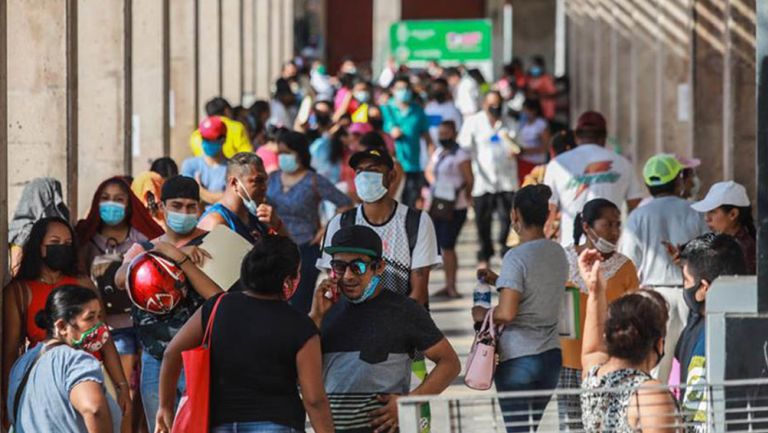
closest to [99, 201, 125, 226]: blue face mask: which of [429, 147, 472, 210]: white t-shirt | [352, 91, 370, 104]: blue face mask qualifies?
[429, 147, 472, 210]: white t-shirt

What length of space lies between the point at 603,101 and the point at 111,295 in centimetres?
2570

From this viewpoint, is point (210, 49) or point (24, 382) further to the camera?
point (210, 49)

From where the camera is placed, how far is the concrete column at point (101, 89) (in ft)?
52.6

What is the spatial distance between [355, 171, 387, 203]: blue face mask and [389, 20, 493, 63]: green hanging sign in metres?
34.6

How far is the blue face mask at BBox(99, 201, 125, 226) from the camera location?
10.3 m

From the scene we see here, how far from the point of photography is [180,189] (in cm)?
920

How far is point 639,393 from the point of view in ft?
20.6

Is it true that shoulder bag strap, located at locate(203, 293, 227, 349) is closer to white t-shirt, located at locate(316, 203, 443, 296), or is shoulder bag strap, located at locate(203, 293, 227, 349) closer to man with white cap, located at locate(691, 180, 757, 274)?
white t-shirt, located at locate(316, 203, 443, 296)

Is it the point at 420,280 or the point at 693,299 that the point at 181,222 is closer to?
the point at 420,280

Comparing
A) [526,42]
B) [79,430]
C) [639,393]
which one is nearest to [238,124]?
[79,430]

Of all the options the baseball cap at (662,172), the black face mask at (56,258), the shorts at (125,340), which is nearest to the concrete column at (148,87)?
the baseball cap at (662,172)

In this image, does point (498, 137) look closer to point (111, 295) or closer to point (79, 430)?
point (111, 295)

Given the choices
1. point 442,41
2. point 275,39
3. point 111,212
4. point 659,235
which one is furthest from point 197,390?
point 442,41

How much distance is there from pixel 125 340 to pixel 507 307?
6.80 ft
